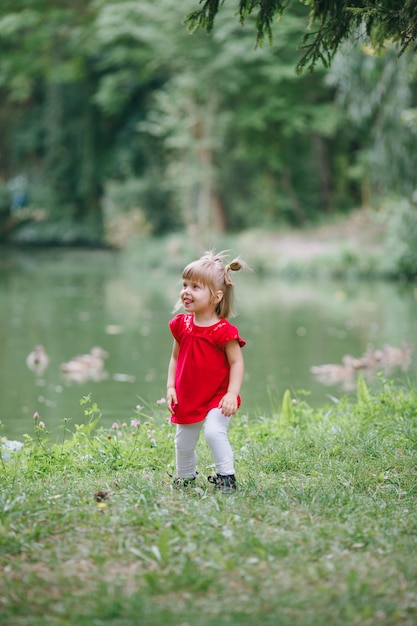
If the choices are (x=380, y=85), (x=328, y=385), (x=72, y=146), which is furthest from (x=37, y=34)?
(x=328, y=385)

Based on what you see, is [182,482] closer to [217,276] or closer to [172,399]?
[172,399]

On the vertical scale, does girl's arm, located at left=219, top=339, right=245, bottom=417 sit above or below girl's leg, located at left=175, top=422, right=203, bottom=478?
above

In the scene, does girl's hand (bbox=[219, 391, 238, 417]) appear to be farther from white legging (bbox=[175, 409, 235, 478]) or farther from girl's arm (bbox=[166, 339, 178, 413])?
girl's arm (bbox=[166, 339, 178, 413])

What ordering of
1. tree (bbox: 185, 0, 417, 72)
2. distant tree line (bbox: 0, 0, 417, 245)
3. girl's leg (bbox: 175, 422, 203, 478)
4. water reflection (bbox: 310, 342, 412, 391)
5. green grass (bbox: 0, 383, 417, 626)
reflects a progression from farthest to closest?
distant tree line (bbox: 0, 0, 417, 245), water reflection (bbox: 310, 342, 412, 391), tree (bbox: 185, 0, 417, 72), girl's leg (bbox: 175, 422, 203, 478), green grass (bbox: 0, 383, 417, 626)

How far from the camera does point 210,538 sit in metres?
3.46

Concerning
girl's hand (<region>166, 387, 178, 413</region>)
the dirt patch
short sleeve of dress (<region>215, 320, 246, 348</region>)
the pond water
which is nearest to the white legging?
girl's hand (<region>166, 387, 178, 413</region>)

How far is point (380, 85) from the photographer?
61.6 ft

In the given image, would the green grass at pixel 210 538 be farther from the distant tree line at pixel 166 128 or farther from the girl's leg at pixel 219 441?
the distant tree line at pixel 166 128

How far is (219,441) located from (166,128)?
26.6 metres

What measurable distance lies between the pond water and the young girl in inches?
11.3

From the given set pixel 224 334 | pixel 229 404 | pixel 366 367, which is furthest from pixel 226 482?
pixel 366 367

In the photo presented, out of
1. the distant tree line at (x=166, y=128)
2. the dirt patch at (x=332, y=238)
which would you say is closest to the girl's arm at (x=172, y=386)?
the distant tree line at (x=166, y=128)

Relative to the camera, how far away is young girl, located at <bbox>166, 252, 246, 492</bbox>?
4.32 metres

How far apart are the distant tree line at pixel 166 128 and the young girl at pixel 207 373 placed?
59.1 feet
